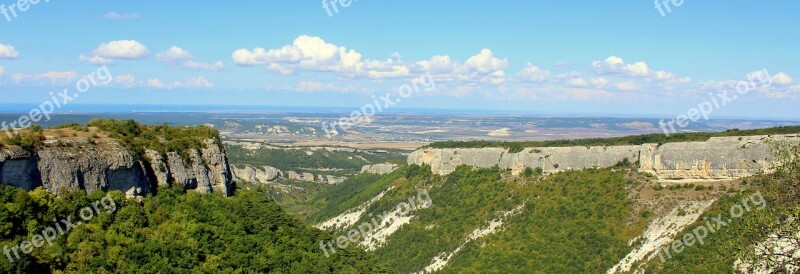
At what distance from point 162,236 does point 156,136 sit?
7.98 m

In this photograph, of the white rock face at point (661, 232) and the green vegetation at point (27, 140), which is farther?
the white rock face at point (661, 232)

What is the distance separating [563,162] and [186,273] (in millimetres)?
41631

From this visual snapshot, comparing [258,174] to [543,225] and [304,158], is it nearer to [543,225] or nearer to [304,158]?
[304,158]

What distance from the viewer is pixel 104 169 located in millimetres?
27578

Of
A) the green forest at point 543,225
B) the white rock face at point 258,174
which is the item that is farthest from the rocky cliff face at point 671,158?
the white rock face at point 258,174

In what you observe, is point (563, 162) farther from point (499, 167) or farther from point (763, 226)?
point (763, 226)

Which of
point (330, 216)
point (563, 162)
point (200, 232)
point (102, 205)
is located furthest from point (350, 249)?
point (330, 216)

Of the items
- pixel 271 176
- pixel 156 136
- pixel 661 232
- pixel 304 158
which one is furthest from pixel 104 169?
pixel 304 158

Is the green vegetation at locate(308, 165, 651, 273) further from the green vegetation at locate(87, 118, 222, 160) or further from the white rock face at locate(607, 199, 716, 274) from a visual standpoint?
the green vegetation at locate(87, 118, 222, 160)

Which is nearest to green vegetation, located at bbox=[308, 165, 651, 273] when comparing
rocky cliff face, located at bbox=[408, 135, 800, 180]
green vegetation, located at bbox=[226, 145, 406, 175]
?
rocky cliff face, located at bbox=[408, 135, 800, 180]

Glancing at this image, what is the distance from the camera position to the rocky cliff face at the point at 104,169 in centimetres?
2464

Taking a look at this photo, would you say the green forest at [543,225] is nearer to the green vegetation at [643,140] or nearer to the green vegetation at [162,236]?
the green vegetation at [643,140]

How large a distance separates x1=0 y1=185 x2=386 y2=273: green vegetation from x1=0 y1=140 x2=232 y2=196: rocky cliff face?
0.60m

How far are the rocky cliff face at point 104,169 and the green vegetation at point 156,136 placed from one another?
48cm
